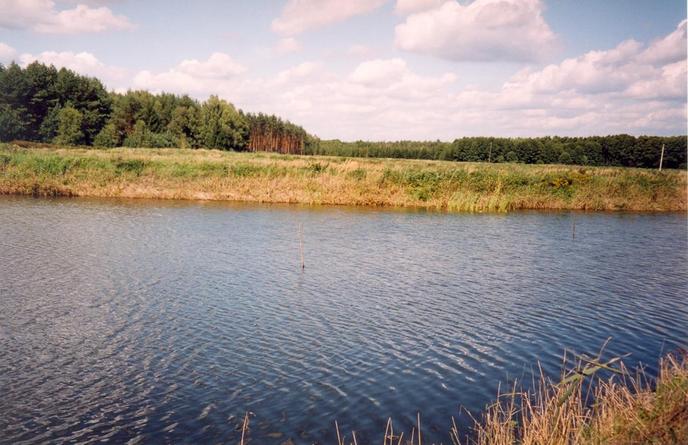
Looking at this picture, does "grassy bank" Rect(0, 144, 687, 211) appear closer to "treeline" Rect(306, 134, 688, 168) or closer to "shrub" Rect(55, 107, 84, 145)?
"shrub" Rect(55, 107, 84, 145)

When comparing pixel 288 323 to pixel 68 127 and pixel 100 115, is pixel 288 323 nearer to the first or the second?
pixel 68 127

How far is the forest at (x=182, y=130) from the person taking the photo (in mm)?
78531

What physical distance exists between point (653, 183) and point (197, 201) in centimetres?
4220

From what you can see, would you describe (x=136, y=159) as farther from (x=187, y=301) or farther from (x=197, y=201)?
(x=187, y=301)

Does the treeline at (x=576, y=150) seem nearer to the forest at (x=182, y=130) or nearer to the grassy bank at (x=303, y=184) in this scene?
the forest at (x=182, y=130)

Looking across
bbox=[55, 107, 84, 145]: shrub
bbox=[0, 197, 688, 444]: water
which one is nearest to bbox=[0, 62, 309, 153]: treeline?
bbox=[55, 107, 84, 145]: shrub

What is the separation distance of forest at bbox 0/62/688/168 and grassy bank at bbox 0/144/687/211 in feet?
124

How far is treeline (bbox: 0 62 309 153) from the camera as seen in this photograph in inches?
3059

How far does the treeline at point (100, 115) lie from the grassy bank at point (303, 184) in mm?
36500

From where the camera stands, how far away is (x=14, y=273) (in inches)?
666

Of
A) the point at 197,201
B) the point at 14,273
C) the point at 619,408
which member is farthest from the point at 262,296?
the point at 197,201

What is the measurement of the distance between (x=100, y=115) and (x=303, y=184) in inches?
2345

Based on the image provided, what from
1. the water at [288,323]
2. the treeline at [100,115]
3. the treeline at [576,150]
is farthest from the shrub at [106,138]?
the treeline at [576,150]

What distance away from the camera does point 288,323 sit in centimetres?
1328
